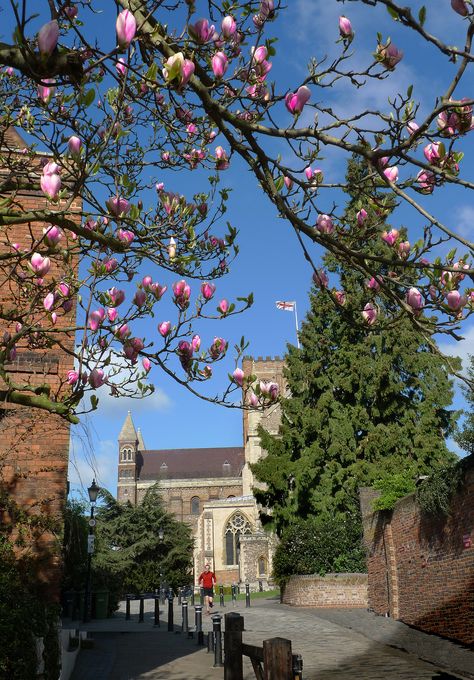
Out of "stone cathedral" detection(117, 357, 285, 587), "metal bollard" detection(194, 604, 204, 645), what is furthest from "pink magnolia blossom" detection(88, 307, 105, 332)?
"stone cathedral" detection(117, 357, 285, 587)

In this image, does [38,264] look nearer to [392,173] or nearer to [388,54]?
[392,173]

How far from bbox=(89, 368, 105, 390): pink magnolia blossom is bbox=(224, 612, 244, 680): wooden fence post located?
10.5ft

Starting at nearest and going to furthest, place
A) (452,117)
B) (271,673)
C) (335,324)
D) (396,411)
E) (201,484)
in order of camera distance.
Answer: (452,117)
(271,673)
(396,411)
(335,324)
(201,484)

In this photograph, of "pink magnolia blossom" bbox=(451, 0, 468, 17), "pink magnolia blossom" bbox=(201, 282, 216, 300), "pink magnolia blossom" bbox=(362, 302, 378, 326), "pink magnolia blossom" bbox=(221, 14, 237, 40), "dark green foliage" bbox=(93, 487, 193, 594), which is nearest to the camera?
"pink magnolia blossom" bbox=(451, 0, 468, 17)

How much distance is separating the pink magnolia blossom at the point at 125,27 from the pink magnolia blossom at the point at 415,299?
7.48 ft

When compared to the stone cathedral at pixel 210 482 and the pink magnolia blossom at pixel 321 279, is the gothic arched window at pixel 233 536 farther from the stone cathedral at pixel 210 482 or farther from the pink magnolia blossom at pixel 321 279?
the pink magnolia blossom at pixel 321 279

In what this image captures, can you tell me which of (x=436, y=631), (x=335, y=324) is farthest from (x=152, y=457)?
(x=436, y=631)

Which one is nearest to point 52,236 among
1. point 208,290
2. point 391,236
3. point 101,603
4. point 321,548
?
point 208,290

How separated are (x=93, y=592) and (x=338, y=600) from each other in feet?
28.1

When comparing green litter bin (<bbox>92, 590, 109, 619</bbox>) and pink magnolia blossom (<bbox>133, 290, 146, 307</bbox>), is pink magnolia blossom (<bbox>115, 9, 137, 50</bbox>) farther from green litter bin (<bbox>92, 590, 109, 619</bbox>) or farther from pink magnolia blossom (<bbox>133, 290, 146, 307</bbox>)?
green litter bin (<bbox>92, 590, 109, 619</bbox>)

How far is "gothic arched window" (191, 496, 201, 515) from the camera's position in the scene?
260 feet

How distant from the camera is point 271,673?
16.2 feet

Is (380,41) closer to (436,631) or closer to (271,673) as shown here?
(271,673)

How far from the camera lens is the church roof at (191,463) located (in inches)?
3209
